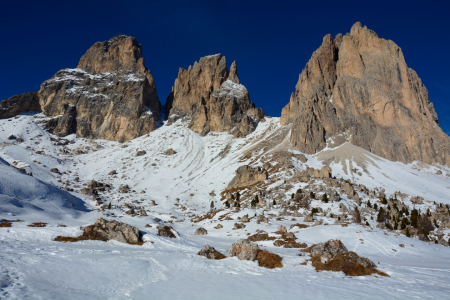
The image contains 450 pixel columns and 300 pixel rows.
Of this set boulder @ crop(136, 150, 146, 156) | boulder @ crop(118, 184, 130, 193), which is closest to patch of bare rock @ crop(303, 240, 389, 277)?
boulder @ crop(118, 184, 130, 193)

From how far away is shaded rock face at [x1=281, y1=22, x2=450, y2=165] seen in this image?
415 feet

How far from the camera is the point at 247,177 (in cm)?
10606

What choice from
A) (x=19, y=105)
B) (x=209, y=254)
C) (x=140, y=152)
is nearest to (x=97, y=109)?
(x=19, y=105)

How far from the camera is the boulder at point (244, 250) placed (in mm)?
19391

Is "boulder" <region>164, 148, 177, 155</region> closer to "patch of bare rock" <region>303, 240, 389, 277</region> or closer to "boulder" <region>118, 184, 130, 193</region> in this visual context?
"boulder" <region>118, 184, 130, 193</region>

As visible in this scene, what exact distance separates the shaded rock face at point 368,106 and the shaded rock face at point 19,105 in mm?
196812

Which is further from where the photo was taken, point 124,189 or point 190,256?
point 124,189

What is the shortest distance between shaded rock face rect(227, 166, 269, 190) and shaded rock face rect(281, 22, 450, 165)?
3585 centimetres

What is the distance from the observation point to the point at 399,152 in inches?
4882

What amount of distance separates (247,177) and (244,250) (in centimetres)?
8676

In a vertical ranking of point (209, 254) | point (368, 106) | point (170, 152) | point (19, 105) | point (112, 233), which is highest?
point (368, 106)

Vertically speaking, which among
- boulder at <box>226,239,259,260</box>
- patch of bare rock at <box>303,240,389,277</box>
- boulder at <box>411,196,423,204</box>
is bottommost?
boulder at <box>226,239,259,260</box>

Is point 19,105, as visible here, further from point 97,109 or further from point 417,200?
point 417,200

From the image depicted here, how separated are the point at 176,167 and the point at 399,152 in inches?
4807
